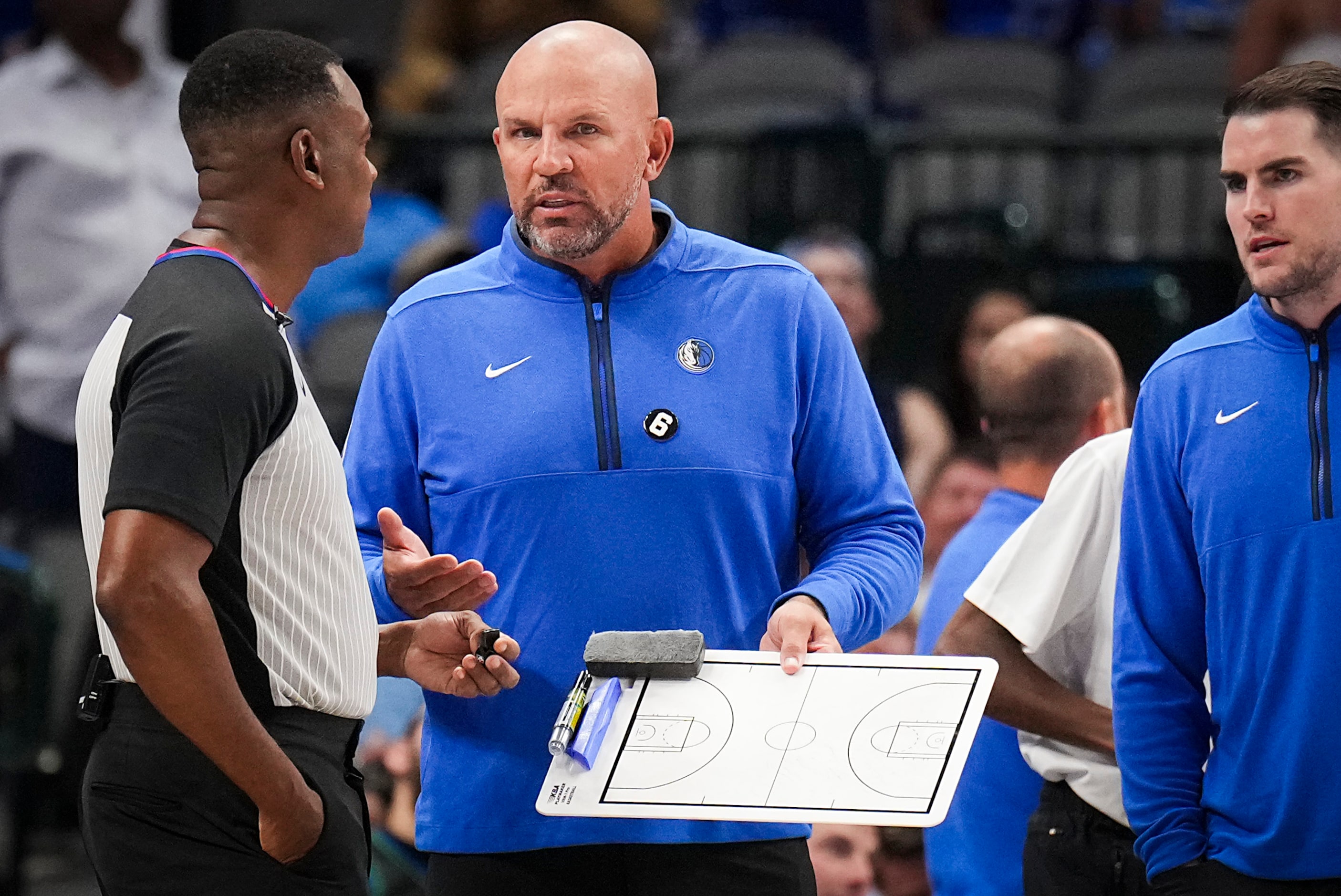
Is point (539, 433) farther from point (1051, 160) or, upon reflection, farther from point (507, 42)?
point (507, 42)

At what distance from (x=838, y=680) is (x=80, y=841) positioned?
15.1 ft

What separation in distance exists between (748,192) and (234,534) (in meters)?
5.44

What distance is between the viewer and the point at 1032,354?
3623 mm

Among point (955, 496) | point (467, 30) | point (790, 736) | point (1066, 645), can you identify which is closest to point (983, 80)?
point (467, 30)

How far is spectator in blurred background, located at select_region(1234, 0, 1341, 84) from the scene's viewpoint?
6.93 m

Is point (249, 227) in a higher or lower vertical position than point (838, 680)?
higher

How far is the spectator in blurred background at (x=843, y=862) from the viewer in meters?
4.27

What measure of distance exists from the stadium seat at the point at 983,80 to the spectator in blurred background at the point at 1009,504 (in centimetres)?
475

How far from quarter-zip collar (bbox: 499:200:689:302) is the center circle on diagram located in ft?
2.55

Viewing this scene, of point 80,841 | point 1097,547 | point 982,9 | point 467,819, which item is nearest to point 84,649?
point 80,841

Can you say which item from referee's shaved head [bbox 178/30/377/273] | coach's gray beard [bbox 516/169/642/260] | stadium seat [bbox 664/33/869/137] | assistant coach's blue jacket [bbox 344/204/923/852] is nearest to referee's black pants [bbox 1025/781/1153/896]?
assistant coach's blue jacket [bbox 344/204/923/852]

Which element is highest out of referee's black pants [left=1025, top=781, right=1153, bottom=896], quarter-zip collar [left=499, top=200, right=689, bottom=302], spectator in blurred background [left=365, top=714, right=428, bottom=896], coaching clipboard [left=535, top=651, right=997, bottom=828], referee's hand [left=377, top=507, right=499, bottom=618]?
quarter-zip collar [left=499, top=200, right=689, bottom=302]

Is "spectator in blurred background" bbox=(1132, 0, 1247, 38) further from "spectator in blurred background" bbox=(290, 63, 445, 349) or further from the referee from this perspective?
the referee

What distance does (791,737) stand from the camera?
8.25ft
